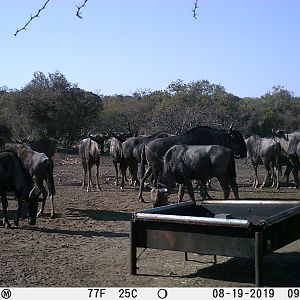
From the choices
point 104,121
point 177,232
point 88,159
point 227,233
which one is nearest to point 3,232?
point 177,232

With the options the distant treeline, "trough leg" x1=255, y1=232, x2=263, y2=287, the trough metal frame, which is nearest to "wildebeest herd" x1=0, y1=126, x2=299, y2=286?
the trough metal frame

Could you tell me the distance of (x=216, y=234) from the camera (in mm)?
7684

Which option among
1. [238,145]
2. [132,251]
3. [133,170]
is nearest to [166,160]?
[238,145]

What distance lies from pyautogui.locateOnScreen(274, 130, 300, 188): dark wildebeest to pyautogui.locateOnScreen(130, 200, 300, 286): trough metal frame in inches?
504

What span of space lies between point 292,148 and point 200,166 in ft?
24.2

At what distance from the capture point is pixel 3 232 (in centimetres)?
1198

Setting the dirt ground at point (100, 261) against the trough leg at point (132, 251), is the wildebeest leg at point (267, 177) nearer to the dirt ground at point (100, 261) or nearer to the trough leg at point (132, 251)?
the dirt ground at point (100, 261)

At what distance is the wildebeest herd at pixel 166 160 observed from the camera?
12594 mm

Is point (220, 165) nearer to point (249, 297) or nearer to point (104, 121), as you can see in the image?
point (249, 297)

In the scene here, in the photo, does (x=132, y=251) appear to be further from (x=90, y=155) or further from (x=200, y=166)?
(x=90, y=155)

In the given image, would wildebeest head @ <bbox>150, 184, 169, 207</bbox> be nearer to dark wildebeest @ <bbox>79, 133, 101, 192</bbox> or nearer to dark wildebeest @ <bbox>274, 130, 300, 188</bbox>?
dark wildebeest @ <bbox>79, 133, 101, 192</bbox>

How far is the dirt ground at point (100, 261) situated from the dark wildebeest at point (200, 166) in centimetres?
172

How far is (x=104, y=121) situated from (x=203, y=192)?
34.7m

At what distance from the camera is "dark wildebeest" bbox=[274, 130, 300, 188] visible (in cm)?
2100
